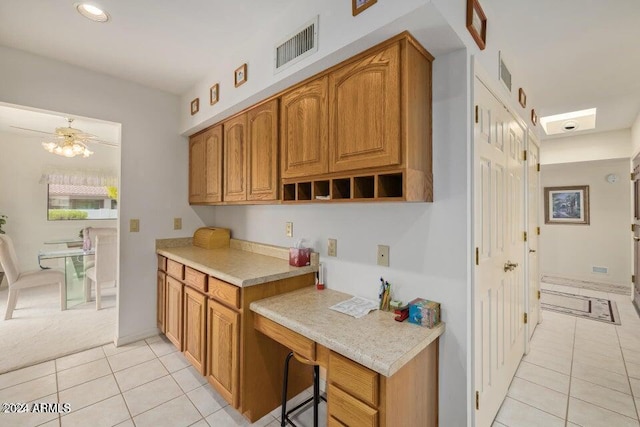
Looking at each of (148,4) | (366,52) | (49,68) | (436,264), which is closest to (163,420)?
(436,264)

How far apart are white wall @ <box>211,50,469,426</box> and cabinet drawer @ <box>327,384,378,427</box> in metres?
0.58

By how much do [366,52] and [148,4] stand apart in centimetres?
146

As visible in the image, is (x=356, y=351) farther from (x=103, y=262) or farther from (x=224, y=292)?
(x=103, y=262)

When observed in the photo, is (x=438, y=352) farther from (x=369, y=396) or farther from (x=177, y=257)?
(x=177, y=257)

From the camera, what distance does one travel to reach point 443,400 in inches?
58.4

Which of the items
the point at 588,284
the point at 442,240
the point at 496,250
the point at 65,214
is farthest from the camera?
the point at 65,214

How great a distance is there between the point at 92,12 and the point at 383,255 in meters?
2.48

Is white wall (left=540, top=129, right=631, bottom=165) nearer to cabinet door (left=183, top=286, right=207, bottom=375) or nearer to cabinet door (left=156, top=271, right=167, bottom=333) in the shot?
cabinet door (left=183, top=286, right=207, bottom=375)

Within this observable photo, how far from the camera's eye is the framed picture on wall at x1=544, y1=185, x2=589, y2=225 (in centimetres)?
516

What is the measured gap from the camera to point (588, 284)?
502 cm

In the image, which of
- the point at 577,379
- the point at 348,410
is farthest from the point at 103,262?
the point at 577,379

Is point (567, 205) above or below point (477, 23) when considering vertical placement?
below

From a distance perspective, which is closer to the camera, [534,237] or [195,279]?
[195,279]

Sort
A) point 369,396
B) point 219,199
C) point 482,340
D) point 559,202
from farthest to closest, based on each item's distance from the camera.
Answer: point 559,202 → point 219,199 → point 482,340 → point 369,396
